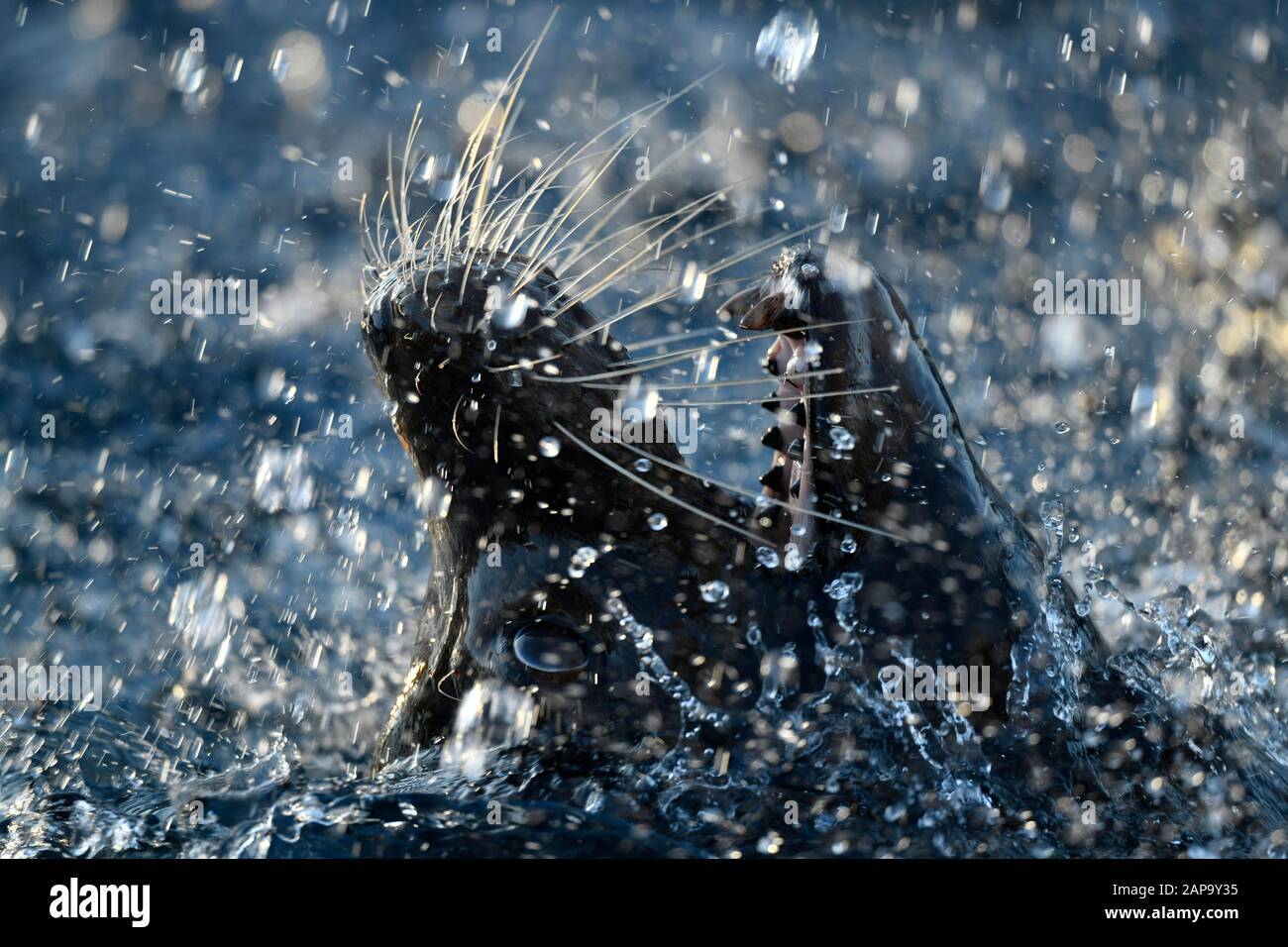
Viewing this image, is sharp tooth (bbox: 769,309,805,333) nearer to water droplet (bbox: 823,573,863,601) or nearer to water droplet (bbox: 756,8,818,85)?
water droplet (bbox: 823,573,863,601)

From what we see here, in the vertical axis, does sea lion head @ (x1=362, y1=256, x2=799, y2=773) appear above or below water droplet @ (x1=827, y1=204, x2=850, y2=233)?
below

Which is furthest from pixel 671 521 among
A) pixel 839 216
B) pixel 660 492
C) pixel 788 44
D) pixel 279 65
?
pixel 279 65

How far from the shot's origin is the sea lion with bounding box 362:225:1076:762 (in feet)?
7.59

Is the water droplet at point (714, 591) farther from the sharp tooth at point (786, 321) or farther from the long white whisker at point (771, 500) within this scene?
the sharp tooth at point (786, 321)

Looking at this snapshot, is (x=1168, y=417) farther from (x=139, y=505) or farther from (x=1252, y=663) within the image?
(x=139, y=505)

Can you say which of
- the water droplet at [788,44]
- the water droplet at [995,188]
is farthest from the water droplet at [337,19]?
the water droplet at [995,188]

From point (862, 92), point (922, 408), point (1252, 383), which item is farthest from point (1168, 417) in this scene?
point (922, 408)

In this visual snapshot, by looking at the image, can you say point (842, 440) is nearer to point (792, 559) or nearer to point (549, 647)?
point (792, 559)

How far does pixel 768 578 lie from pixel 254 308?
4.54 metres

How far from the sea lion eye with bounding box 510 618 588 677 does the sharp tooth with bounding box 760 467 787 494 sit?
51 centimetres

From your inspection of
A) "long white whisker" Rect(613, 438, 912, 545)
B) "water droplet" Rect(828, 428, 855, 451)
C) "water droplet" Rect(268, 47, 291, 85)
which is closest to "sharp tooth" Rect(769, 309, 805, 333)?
"water droplet" Rect(828, 428, 855, 451)

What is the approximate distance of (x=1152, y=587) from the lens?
16.6 feet

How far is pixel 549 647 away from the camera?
2311 millimetres

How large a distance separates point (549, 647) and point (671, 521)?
0.34m
